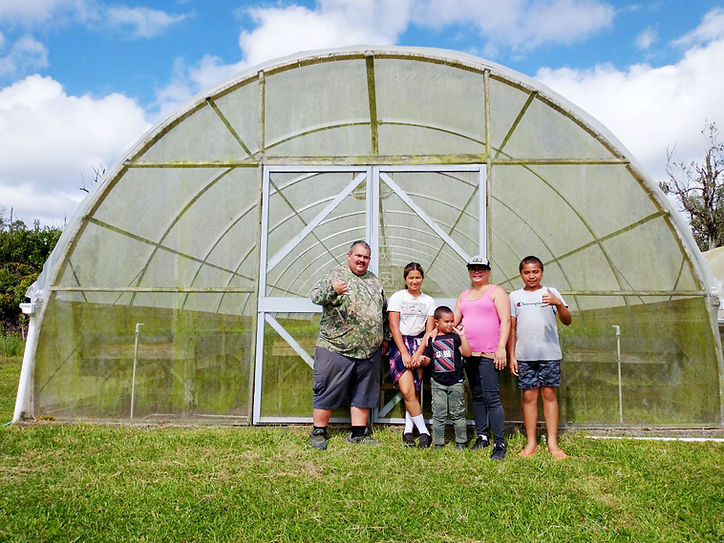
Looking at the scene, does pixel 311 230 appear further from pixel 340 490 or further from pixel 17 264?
pixel 17 264

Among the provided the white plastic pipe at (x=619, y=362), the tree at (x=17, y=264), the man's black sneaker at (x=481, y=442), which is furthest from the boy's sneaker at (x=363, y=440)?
the tree at (x=17, y=264)

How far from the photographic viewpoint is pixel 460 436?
15.0ft

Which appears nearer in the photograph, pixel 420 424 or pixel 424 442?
pixel 424 442

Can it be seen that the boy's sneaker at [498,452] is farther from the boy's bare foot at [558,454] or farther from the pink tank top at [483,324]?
the pink tank top at [483,324]

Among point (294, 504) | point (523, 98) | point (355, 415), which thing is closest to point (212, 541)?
point (294, 504)

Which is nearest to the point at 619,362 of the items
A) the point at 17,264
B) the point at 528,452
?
the point at 528,452

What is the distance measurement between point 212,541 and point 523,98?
4.85 metres

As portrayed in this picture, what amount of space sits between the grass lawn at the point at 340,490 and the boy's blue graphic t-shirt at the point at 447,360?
0.61m

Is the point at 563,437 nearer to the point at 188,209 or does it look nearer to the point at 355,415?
the point at 355,415

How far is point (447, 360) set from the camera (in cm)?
459

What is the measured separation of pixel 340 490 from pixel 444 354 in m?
1.45

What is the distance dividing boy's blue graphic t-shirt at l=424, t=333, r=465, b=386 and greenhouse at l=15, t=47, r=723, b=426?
100 centimetres

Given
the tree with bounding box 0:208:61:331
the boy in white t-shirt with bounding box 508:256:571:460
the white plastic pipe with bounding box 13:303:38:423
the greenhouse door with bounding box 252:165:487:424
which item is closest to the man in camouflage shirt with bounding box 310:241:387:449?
the greenhouse door with bounding box 252:165:487:424

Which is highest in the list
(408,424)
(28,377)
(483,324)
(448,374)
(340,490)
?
(483,324)
